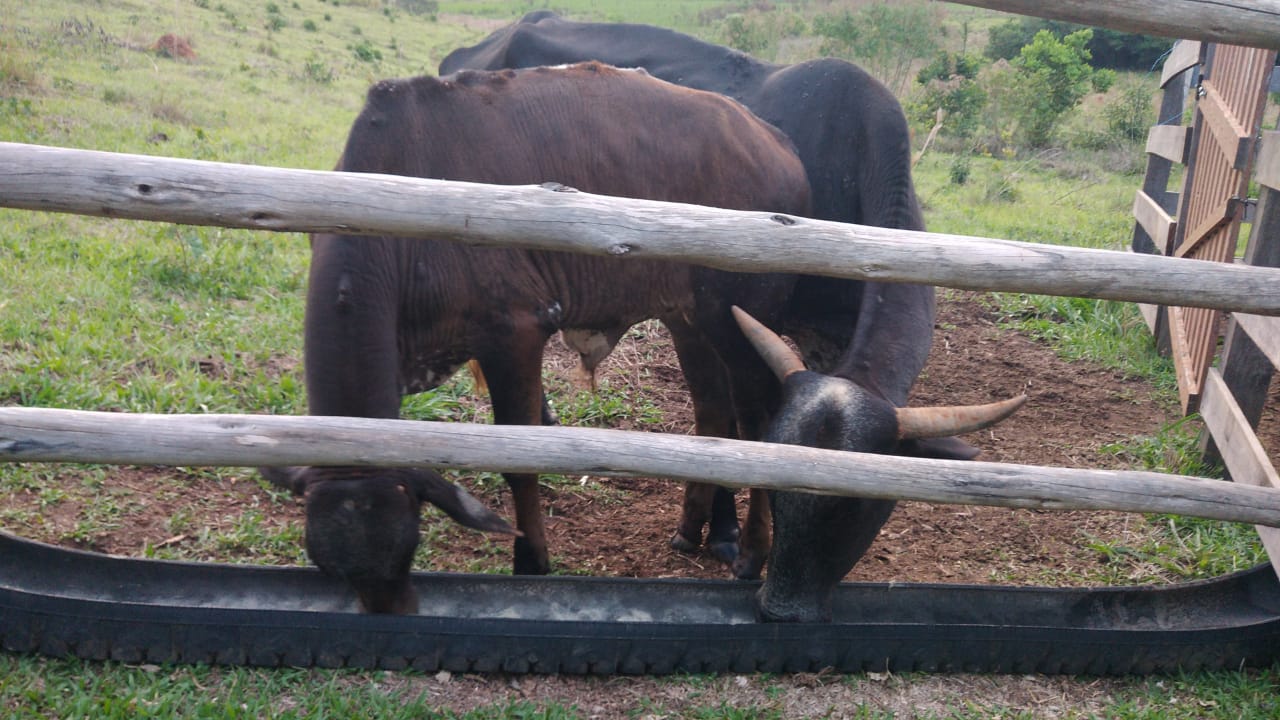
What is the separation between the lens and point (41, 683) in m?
3.25

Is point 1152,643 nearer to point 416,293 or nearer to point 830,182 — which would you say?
point 830,182

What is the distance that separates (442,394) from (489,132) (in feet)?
6.82

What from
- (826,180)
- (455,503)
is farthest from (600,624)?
(826,180)

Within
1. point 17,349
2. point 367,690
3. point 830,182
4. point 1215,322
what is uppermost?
point 830,182

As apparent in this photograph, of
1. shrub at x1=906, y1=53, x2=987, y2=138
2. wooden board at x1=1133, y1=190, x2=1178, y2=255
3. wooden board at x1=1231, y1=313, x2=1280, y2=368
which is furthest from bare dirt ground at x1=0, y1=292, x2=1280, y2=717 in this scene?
shrub at x1=906, y1=53, x2=987, y2=138

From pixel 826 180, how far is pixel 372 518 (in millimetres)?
2913

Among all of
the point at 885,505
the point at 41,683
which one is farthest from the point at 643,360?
the point at 41,683

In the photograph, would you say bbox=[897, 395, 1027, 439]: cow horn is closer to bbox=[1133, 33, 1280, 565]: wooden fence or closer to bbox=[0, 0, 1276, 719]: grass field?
bbox=[0, 0, 1276, 719]: grass field

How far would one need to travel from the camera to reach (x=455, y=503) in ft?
11.3

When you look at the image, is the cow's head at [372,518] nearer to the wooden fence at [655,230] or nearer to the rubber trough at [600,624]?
the rubber trough at [600,624]

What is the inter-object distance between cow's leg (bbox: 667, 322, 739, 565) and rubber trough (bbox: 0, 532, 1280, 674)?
83 centimetres

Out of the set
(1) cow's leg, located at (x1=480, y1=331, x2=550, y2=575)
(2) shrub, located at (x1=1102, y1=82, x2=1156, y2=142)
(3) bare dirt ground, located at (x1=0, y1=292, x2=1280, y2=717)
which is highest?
(2) shrub, located at (x1=1102, y1=82, x2=1156, y2=142)

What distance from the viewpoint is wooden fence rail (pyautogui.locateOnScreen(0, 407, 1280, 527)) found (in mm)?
2805

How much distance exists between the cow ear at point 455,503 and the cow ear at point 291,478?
386 millimetres
